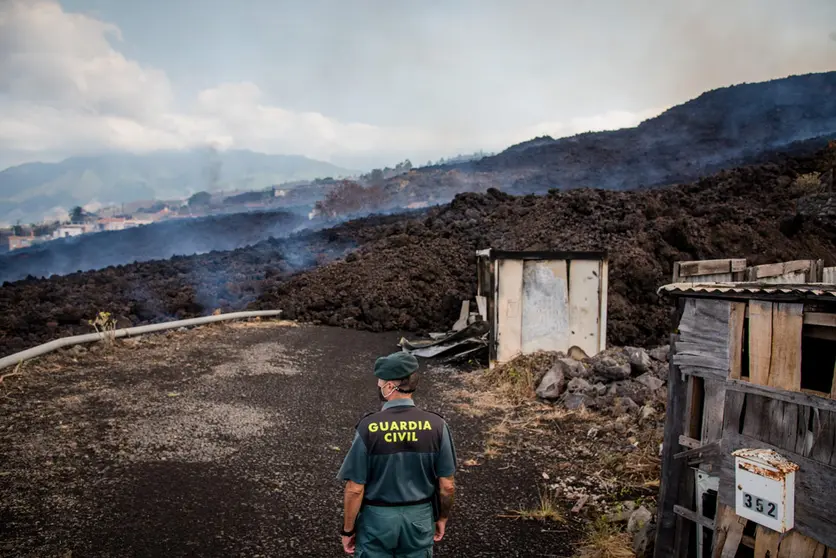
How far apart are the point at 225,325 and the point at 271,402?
6037 mm

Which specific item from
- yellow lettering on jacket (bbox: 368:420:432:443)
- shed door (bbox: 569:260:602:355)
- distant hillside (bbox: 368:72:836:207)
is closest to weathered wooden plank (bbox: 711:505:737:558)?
yellow lettering on jacket (bbox: 368:420:432:443)

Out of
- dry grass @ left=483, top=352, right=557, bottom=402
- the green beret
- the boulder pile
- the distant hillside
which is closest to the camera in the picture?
the green beret

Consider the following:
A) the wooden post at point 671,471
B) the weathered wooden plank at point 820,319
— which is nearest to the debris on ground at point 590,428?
the wooden post at point 671,471

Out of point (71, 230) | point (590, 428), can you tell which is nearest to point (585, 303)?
A: point (590, 428)

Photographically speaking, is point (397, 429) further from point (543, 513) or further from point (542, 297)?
point (542, 297)

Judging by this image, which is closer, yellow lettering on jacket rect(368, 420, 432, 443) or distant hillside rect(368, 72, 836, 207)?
yellow lettering on jacket rect(368, 420, 432, 443)

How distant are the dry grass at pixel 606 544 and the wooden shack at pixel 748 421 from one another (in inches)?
22.2

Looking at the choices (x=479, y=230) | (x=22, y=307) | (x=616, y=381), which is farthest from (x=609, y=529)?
(x=22, y=307)

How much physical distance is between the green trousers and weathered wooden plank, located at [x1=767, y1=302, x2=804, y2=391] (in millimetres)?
1951

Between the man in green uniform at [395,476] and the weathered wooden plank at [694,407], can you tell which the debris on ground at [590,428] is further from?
the man in green uniform at [395,476]

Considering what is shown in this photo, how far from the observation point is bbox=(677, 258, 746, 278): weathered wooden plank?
17.6ft

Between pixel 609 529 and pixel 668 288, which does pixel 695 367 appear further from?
pixel 609 529

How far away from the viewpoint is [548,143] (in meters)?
54.1

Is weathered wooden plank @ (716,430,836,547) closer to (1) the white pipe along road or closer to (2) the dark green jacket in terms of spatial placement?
(2) the dark green jacket
